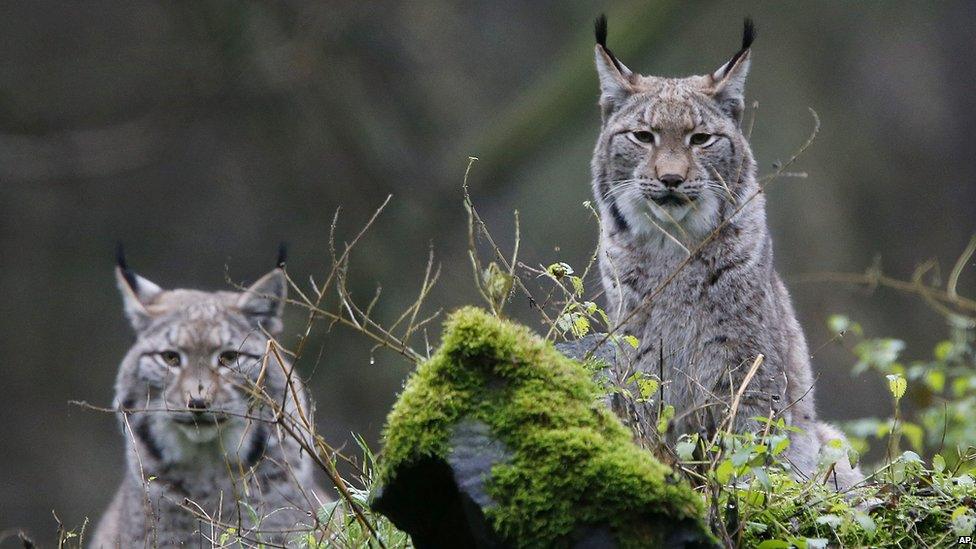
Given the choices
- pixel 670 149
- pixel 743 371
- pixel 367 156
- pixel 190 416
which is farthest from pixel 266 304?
pixel 367 156

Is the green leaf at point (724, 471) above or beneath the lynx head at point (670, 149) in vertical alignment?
beneath

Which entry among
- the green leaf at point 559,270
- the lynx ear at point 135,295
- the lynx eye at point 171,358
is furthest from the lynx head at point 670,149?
the lynx ear at point 135,295

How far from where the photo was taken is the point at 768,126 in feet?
49.5

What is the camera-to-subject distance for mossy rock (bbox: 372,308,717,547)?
11.9 ft

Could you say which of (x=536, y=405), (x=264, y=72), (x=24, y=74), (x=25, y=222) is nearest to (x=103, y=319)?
(x=25, y=222)

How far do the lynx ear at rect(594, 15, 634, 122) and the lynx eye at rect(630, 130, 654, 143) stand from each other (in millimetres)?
285

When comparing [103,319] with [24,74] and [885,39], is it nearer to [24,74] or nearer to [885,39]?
[24,74]

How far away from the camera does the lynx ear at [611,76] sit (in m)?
6.70

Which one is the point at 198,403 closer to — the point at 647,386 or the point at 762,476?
the point at 647,386

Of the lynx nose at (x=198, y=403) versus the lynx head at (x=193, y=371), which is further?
the lynx head at (x=193, y=371)

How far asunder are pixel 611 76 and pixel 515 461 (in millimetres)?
3337

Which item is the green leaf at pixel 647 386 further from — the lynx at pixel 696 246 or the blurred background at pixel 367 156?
the blurred background at pixel 367 156

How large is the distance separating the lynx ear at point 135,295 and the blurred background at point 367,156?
208 inches

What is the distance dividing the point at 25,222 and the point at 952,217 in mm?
10051
